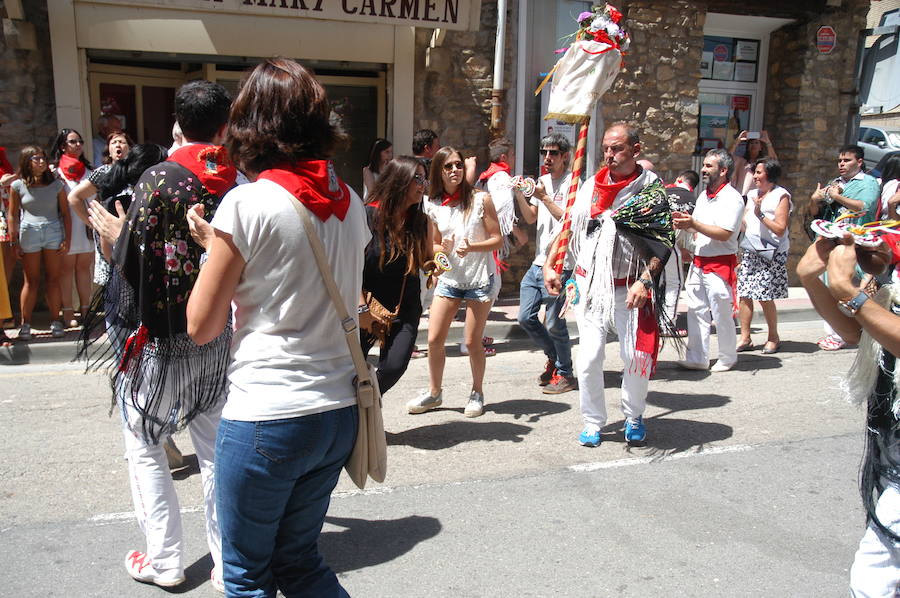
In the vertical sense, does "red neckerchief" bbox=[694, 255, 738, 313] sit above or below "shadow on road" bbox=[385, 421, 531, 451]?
above

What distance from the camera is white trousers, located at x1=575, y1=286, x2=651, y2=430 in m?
4.72

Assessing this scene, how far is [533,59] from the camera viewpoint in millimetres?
9875

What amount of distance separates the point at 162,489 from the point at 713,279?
5.27 metres

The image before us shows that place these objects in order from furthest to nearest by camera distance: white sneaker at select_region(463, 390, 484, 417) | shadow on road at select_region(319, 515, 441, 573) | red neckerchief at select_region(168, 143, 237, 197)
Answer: white sneaker at select_region(463, 390, 484, 417) → shadow on road at select_region(319, 515, 441, 573) → red neckerchief at select_region(168, 143, 237, 197)

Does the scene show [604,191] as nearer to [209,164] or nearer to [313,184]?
[209,164]

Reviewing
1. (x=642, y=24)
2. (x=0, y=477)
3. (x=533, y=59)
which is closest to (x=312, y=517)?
(x=0, y=477)

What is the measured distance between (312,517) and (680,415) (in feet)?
13.0

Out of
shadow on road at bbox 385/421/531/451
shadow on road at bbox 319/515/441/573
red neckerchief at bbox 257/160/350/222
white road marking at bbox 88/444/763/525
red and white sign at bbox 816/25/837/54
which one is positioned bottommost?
shadow on road at bbox 385/421/531/451

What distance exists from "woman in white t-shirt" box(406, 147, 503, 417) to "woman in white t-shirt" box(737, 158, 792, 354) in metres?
3.45

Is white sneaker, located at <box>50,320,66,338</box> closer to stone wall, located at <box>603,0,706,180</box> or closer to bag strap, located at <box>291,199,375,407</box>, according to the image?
bag strap, located at <box>291,199,375,407</box>

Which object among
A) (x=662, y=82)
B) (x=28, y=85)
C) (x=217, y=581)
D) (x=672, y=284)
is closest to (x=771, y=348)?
(x=672, y=284)

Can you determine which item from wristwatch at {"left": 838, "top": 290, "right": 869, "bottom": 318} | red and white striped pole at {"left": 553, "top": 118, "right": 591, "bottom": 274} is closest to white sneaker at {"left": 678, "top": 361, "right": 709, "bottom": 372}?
red and white striped pole at {"left": 553, "top": 118, "right": 591, "bottom": 274}

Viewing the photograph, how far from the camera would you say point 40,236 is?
759 cm

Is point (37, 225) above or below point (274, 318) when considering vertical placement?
below
